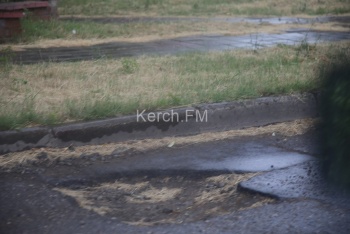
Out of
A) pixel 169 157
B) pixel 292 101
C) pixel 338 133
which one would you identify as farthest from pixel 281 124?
pixel 338 133

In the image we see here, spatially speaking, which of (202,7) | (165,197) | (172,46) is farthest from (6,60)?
(202,7)

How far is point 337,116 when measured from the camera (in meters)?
2.91

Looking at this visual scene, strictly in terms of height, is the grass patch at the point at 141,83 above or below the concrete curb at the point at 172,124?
above

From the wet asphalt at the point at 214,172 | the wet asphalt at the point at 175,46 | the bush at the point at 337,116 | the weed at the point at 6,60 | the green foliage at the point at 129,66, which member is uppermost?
the bush at the point at 337,116

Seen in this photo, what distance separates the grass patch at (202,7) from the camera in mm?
16750

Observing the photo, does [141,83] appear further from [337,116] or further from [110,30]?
[110,30]

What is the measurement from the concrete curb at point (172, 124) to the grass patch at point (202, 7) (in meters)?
9.59

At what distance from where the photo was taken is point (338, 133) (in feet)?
9.56

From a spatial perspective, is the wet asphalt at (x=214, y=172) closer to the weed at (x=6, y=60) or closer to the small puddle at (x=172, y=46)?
the weed at (x=6, y=60)

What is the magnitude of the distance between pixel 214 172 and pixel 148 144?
0.90 m

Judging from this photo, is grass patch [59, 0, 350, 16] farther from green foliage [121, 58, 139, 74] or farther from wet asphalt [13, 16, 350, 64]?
green foliage [121, 58, 139, 74]

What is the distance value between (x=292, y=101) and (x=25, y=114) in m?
Answer: 2.74

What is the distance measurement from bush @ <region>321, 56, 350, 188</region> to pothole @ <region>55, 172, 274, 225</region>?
1.77m

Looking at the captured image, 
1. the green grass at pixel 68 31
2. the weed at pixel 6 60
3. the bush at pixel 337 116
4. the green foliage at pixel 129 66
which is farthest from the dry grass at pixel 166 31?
the bush at pixel 337 116
